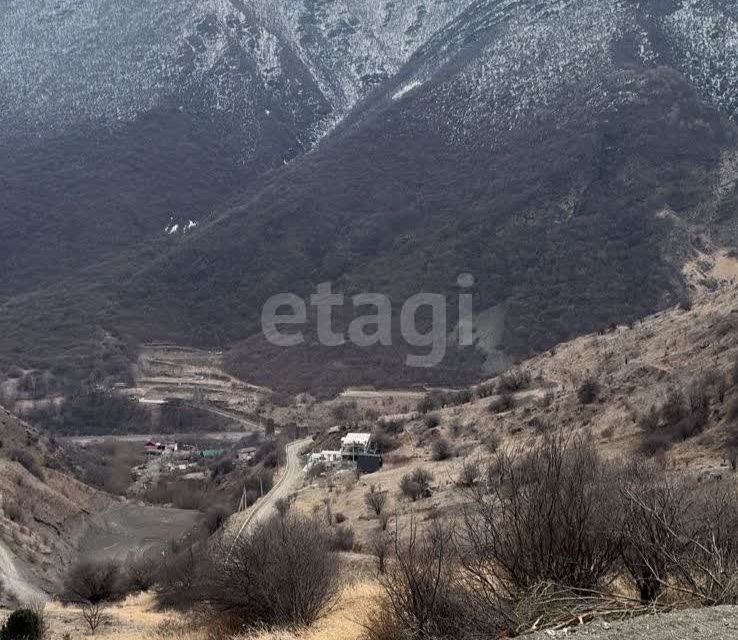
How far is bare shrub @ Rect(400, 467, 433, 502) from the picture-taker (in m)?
24.6

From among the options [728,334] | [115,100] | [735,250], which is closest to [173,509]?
[728,334]

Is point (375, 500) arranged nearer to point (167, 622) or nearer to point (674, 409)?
point (674, 409)

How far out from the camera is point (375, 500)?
2486cm

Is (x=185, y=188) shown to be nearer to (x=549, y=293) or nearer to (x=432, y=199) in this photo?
(x=432, y=199)

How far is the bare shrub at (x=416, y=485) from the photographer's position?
24.6m

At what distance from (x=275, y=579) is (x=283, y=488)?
2058 cm

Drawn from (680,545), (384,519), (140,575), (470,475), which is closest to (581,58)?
(470,475)

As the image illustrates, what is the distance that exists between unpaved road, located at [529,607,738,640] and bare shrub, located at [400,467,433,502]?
16.7 meters

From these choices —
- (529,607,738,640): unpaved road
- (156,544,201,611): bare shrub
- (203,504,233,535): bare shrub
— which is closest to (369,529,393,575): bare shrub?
(156,544,201,611): bare shrub

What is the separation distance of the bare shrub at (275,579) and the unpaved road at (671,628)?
5.94m

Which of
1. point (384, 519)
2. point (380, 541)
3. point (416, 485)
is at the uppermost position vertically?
point (416, 485)

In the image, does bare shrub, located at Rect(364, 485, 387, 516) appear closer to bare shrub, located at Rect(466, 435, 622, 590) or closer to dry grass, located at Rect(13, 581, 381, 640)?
dry grass, located at Rect(13, 581, 381, 640)

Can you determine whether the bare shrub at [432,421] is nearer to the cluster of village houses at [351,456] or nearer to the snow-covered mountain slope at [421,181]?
the cluster of village houses at [351,456]

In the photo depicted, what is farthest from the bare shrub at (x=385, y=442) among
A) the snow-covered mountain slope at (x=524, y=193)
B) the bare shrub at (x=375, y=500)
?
the snow-covered mountain slope at (x=524, y=193)
